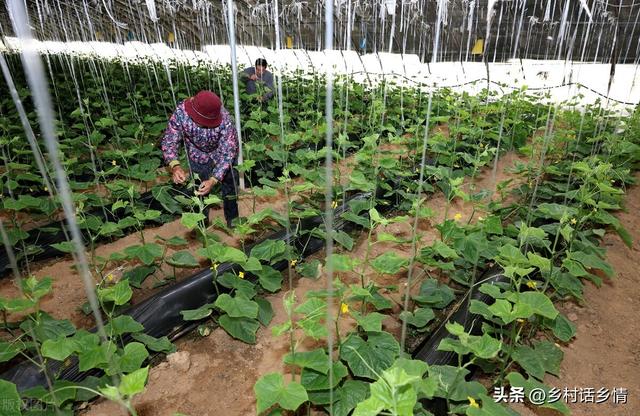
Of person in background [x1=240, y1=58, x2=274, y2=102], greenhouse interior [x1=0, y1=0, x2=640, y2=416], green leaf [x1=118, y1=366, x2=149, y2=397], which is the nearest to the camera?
green leaf [x1=118, y1=366, x2=149, y2=397]

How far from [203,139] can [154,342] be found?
158 centimetres

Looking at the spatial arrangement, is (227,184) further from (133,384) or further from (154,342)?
(133,384)

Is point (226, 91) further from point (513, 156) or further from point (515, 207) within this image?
point (515, 207)

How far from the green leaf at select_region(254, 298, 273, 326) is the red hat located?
1.39 meters

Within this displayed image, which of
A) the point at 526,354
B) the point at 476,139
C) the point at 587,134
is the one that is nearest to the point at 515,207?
the point at 526,354

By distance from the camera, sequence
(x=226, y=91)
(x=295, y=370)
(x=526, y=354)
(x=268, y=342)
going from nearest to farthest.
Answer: (x=526, y=354) < (x=295, y=370) < (x=268, y=342) < (x=226, y=91)

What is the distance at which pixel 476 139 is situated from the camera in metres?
5.27

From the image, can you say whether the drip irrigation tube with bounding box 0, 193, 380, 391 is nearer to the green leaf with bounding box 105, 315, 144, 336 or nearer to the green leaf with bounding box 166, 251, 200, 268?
the green leaf with bounding box 166, 251, 200, 268

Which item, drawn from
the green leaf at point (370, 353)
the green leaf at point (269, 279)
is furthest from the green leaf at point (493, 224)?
the green leaf at point (269, 279)

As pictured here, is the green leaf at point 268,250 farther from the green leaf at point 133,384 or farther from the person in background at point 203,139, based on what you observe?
the green leaf at point 133,384

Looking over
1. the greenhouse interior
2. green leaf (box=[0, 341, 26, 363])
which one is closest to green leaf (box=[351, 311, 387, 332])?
the greenhouse interior

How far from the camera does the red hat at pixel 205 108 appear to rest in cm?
278

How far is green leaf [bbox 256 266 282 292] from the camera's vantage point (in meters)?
2.41

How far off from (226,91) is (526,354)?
274 inches
